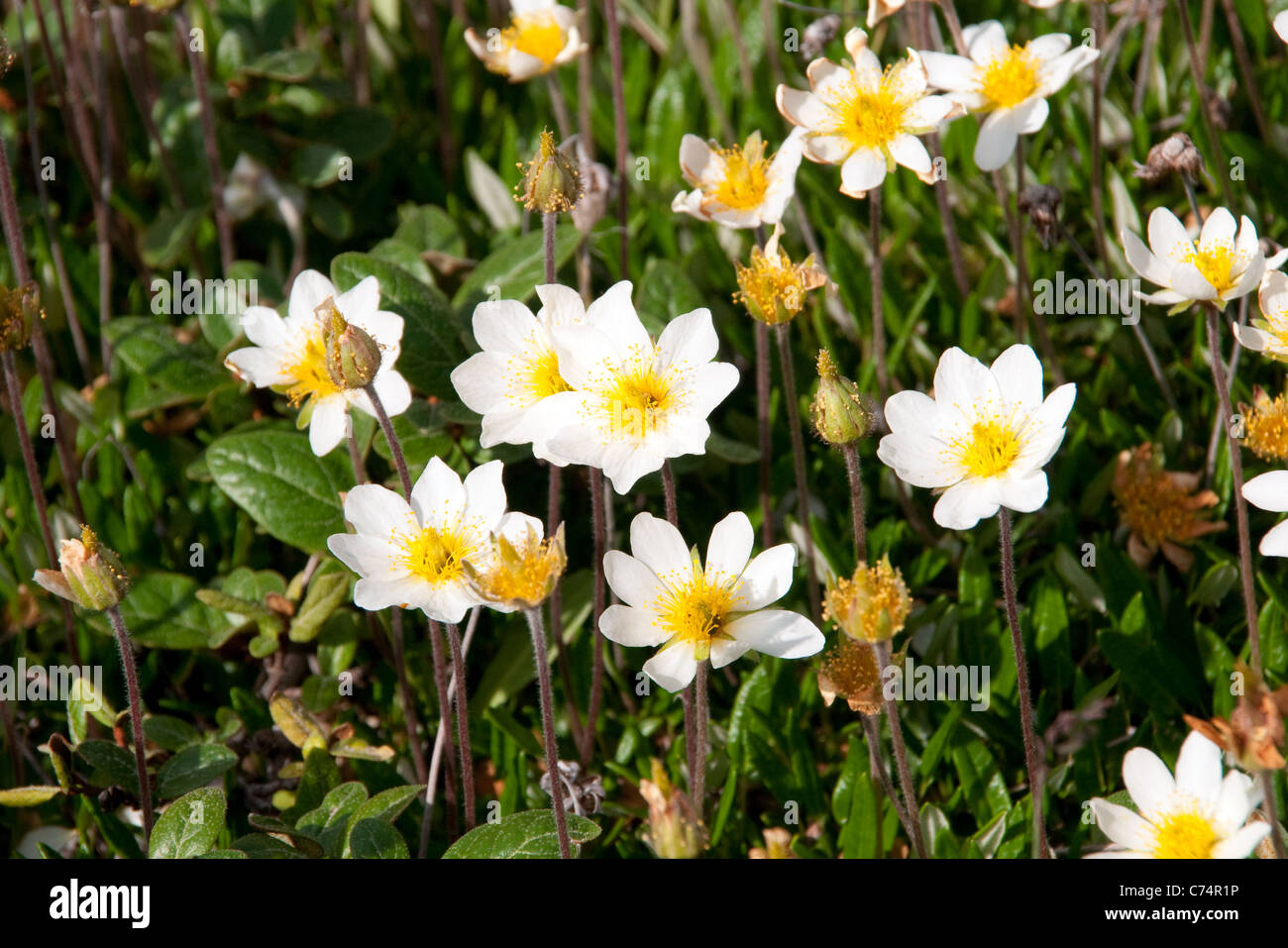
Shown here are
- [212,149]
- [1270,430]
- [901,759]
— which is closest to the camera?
[901,759]

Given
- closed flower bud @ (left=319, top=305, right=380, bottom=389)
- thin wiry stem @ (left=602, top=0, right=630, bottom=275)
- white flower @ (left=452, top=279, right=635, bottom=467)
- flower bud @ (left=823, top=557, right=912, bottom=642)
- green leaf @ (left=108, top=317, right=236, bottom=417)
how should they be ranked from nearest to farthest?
flower bud @ (left=823, top=557, right=912, bottom=642), closed flower bud @ (left=319, top=305, right=380, bottom=389), white flower @ (left=452, top=279, right=635, bottom=467), thin wiry stem @ (left=602, top=0, right=630, bottom=275), green leaf @ (left=108, top=317, right=236, bottom=417)

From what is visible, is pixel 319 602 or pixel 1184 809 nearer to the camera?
pixel 1184 809

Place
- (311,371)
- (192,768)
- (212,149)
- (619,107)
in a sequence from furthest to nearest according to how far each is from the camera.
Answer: (212,149)
(619,107)
(311,371)
(192,768)

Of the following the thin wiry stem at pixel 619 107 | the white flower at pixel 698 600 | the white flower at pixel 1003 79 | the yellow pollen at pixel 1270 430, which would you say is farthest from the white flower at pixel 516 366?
the yellow pollen at pixel 1270 430

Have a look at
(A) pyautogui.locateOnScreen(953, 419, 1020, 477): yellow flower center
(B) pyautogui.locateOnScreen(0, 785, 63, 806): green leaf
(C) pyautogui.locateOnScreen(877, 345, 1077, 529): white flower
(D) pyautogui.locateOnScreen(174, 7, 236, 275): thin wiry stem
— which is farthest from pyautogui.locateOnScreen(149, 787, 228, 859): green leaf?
(D) pyautogui.locateOnScreen(174, 7, 236, 275): thin wiry stem

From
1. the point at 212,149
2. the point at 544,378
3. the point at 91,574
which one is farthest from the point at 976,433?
the point at 212,149

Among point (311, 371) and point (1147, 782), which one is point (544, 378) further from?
point (1147, 782)

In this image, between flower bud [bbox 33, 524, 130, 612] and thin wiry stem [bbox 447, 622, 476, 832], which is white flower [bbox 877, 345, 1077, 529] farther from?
flower bud [bbox 33, 524, 130, 612]
